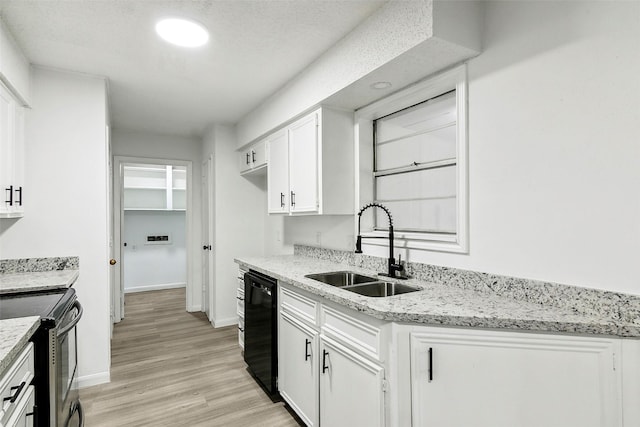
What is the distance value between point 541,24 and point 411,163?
1.02m

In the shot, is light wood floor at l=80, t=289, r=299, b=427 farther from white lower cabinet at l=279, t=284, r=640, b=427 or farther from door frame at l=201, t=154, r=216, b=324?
white lower cabinet at l=279, t=284, r=640, b=427

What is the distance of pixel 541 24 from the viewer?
1494mm

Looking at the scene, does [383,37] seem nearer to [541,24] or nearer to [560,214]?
[541,24]

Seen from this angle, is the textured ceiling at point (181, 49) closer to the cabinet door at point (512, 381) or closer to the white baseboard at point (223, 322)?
the cabinet door at point (512, 381)

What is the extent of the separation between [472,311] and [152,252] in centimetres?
613

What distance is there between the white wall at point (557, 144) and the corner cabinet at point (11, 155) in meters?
2.73

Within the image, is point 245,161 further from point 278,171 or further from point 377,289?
point 377,289

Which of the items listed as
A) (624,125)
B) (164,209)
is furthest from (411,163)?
(164,209)

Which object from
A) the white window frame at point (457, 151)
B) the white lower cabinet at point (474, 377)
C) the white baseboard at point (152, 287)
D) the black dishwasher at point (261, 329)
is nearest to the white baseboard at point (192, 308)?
the white baseboard at point (152, 287)

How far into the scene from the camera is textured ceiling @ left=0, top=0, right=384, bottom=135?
180cm

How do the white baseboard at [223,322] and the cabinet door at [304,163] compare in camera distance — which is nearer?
the cabinet door at [304,163]

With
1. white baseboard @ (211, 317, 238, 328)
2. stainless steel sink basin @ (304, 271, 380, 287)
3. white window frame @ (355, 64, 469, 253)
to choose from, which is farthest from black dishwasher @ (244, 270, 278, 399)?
white baseboard @ (211, 317, 238, 328)

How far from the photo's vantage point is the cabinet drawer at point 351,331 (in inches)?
58.9

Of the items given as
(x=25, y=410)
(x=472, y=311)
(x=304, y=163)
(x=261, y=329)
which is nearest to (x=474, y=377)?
(x=472, y=311)
